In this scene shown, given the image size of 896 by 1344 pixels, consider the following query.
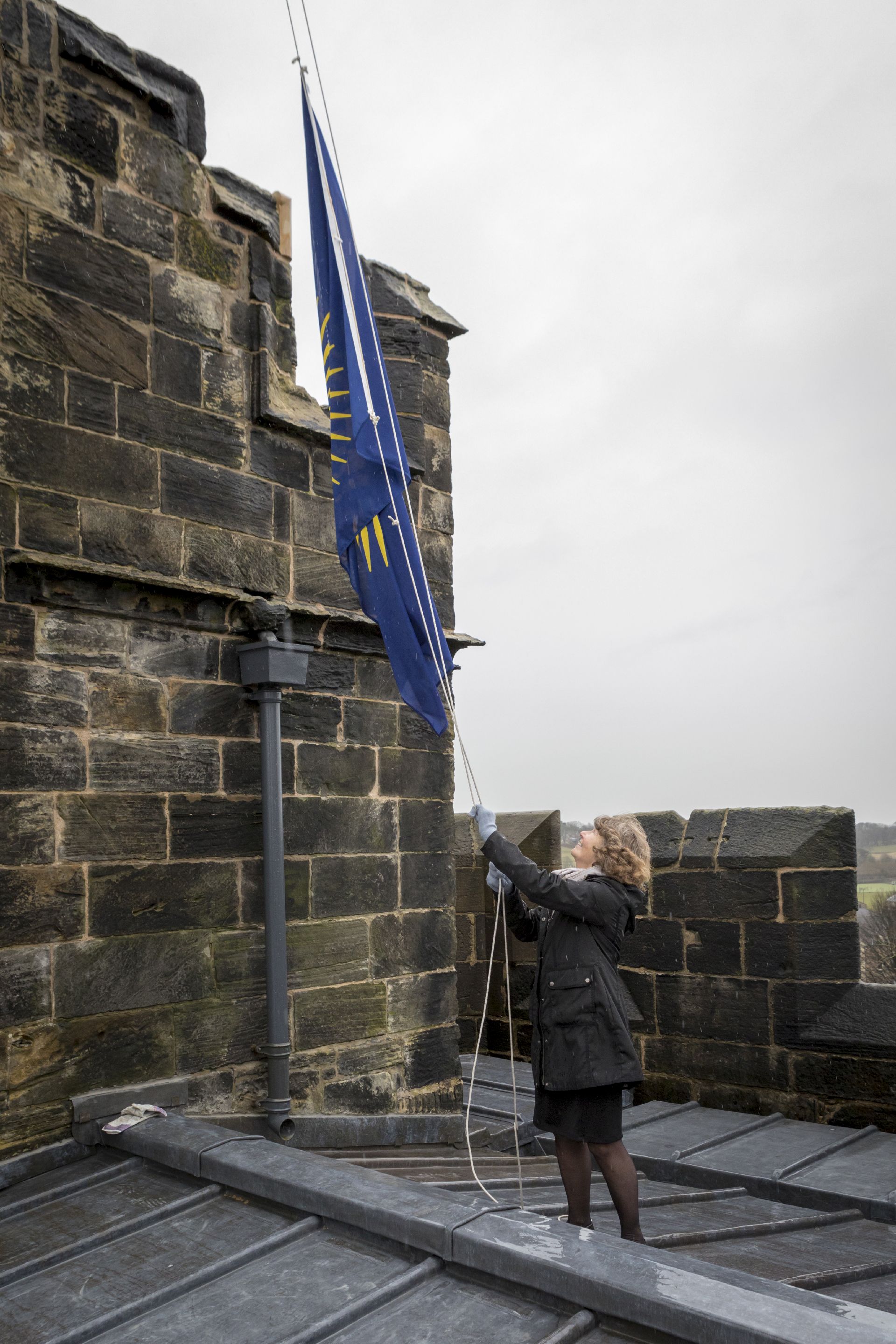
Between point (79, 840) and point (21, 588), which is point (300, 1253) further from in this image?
point (21, 588)

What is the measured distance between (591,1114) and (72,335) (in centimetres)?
359

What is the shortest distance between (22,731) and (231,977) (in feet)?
4.65

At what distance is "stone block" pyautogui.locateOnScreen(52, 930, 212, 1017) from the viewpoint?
14.0 feet

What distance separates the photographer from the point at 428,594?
4543 millimetres

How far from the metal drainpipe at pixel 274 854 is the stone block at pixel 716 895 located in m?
3.04

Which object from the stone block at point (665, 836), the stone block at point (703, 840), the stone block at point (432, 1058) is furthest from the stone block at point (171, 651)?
the stone block at point (703, 840)

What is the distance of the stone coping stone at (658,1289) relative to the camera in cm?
240

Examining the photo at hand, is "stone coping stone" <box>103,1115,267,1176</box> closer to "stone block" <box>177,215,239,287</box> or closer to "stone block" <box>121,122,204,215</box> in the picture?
"stone block" <box>177,215,239,287</box>

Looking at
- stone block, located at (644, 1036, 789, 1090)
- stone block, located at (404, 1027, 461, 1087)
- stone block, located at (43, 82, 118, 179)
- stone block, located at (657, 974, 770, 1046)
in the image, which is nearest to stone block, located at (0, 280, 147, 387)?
stone block, located at (43, 82, 118, 179)

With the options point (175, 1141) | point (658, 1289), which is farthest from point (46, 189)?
point (658, 1289)

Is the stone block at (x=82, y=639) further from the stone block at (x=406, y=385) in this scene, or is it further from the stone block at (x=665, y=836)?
the stone block at (x=665, y=836)

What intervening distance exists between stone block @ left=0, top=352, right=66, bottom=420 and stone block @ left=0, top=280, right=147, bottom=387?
5 cm

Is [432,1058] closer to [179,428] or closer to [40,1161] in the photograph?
[40,1161]

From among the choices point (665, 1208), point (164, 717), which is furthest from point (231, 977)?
point (665, 1208)
